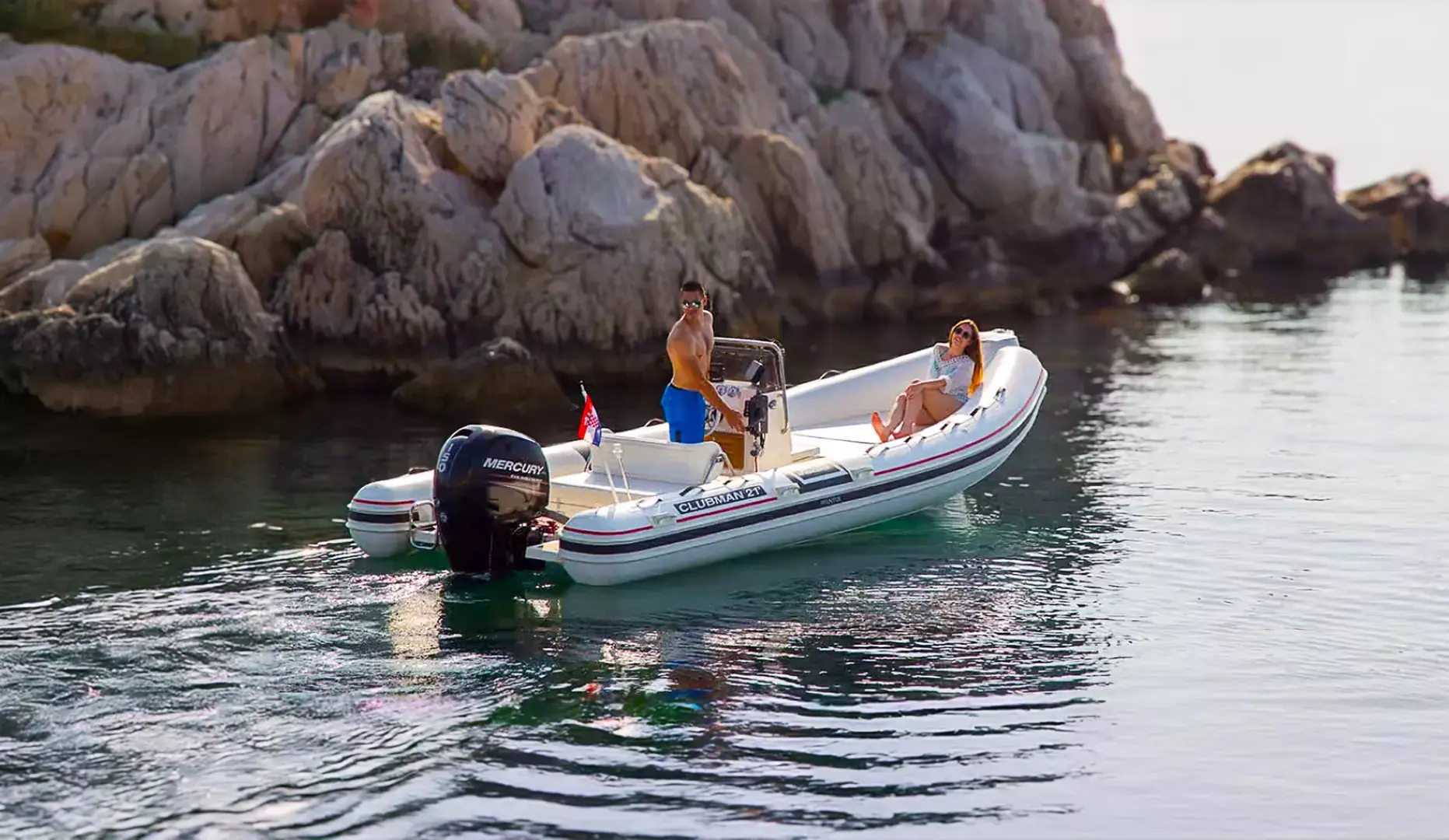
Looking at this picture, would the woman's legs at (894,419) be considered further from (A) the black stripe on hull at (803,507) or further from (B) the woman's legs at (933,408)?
(A) the black stripe on hull at (803,507)

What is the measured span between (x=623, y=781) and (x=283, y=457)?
30.4ft

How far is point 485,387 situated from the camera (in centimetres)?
1820

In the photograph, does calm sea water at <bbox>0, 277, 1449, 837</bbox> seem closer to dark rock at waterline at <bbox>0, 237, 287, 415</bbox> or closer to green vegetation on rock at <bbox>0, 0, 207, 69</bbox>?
dark rock at waterline at <bbox>0, 237, 287, 415</bbox>

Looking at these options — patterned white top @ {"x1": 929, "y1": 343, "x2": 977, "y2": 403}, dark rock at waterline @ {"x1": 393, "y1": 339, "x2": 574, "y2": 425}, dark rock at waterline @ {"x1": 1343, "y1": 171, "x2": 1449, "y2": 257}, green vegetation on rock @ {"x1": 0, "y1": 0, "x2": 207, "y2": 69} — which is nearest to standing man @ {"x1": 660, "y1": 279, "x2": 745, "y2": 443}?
patterned white top @ {"x1": 929, "y1": 343, "x2": 977, "y2": 403}

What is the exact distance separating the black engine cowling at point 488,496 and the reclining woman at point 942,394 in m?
3.83

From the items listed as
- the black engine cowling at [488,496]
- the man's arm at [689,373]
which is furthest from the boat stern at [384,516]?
the man's arm at [689,373]

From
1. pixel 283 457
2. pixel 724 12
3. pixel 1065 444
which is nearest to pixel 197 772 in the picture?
pixel 283 457

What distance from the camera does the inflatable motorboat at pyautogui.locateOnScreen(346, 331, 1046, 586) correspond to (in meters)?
9.72

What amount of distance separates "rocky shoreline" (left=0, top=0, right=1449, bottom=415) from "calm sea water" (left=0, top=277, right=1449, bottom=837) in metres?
4.25

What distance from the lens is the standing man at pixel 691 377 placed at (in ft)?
35.8

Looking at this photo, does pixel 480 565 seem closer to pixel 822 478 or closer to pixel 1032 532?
pixel 822 478

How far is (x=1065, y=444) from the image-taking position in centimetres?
1623

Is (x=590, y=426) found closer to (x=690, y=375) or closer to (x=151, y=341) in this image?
(x=690, y=375)

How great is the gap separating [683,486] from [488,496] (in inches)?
69.3
